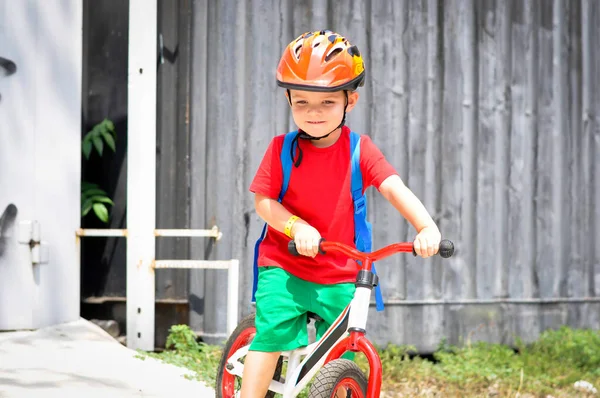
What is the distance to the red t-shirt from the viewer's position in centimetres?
325

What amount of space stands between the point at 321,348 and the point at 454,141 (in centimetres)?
330

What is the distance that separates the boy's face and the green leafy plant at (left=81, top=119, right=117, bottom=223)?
290 cm

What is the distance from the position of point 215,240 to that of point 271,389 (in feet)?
7.92

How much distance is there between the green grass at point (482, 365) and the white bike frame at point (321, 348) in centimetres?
168

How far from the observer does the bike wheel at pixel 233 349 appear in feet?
12.0

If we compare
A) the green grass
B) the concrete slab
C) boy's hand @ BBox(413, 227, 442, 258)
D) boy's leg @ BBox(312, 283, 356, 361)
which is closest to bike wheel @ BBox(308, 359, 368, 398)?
boy's leg @ BBox(312, 283, 356, 361)

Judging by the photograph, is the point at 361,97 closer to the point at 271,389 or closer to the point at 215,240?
the point at 215,240

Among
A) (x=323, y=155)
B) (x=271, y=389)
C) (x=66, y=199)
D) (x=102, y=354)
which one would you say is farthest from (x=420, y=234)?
(x=66, y=199)

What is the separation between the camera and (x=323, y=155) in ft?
10.7

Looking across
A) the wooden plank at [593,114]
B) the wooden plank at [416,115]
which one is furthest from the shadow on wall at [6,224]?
the wooden plank at [593,114]

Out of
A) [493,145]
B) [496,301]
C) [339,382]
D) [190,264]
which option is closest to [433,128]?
[493,145]

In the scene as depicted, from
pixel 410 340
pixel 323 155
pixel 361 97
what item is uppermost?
pixel 361 97

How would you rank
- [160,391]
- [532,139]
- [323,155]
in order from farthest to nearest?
1. [532,139]
2. [160,391]
3. [323,155]

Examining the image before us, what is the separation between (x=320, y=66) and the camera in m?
3.06
